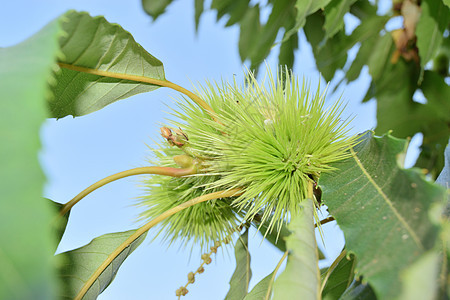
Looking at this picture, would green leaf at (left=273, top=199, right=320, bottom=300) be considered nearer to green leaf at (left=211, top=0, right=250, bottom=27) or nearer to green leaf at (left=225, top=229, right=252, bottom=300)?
green leaf at (left=225, top=229, right=252, bottom=300)

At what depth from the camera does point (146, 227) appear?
622 millimetres

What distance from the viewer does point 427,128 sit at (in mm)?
1278

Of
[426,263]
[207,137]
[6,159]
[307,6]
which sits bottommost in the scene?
[426,263]

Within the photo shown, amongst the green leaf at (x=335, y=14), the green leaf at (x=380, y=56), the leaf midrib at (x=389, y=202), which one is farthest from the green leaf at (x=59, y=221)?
the green leaf at (x=380, y=56)

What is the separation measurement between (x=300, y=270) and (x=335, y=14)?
62 centimetres

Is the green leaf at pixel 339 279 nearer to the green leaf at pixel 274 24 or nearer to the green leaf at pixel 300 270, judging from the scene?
the green leaf at pixel 300 270

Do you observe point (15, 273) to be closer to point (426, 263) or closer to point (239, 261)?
point (426, 263)

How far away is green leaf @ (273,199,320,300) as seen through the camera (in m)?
0.40

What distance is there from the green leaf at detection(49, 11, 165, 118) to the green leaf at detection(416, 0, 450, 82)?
2.01ft

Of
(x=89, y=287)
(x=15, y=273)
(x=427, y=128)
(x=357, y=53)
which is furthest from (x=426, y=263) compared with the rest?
(x=427, y=128)

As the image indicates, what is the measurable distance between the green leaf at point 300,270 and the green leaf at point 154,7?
2.93 ft

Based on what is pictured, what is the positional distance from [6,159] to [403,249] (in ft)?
1.06

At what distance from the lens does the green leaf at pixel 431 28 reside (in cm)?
94

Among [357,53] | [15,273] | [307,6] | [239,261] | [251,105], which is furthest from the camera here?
[357,53]
